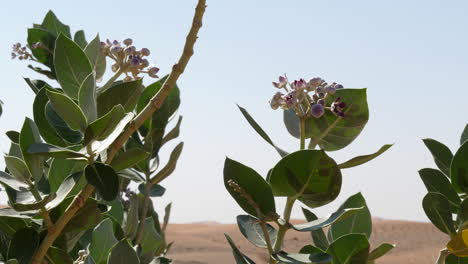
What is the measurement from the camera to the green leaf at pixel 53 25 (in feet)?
6.82

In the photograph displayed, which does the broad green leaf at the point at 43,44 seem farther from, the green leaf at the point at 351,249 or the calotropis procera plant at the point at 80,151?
the green leaf at the point at 351,249

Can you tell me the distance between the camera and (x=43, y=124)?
145 cm

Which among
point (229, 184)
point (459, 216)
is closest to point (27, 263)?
point (229, 184)

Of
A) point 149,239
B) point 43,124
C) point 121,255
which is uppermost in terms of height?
point 43,124

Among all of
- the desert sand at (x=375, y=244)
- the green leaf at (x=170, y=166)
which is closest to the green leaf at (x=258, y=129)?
the green leaf at (x=170, y=166)

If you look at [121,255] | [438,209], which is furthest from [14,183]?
[438,209]

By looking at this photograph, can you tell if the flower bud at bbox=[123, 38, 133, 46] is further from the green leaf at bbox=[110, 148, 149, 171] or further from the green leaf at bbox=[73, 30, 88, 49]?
the green leaf at bbox=[73, 30, 88, 49]

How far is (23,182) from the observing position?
135cm

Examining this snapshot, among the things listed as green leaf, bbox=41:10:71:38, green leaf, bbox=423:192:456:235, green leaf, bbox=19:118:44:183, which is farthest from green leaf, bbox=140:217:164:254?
green leaf, bbox=423:192:456:235

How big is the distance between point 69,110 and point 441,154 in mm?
843

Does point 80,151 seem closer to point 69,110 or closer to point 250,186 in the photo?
point 69,110

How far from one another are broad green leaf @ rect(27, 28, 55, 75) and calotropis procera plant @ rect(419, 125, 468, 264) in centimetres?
105

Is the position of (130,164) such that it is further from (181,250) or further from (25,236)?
(181,250)

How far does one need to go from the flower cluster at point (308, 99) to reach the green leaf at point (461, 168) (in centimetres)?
30
